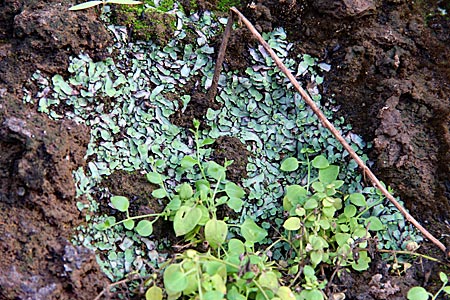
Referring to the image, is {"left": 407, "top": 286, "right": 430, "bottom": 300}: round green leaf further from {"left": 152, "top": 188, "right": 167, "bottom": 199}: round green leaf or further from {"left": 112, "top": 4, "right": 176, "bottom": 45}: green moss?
{"left": 112, "top": 4, "right": 176, "bottom": 45}: green moss

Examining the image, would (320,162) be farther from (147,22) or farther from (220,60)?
(147,22)

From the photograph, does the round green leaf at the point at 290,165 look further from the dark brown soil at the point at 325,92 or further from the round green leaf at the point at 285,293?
the round green leaf at the point at 285,293

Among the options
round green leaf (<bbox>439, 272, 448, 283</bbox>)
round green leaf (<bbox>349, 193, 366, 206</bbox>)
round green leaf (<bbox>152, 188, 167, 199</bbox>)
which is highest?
round green leaf (<bbox>349, 193, 366, 206</bbox>)

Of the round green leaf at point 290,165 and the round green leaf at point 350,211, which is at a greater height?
the round green leaf at point 290,165

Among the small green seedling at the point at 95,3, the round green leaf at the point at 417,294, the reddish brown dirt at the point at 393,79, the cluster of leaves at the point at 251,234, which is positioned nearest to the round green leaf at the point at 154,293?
the cluster of leaves at the point at 251,234

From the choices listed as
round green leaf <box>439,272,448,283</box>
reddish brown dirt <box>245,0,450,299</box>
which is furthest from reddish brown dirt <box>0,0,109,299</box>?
round green leaf <box>439,272,448,283</box>
